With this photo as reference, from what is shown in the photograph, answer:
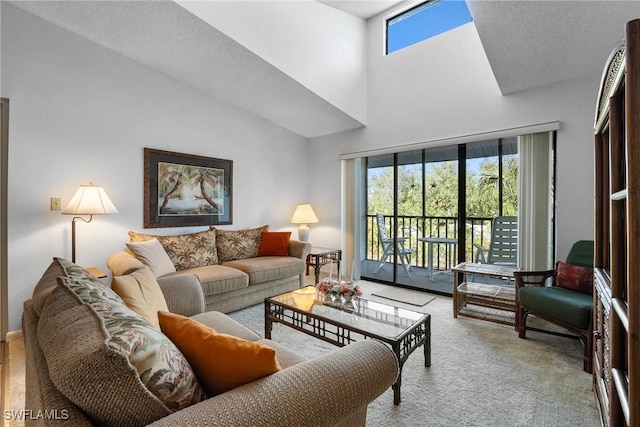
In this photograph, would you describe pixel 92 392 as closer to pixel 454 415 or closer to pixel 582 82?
pixel 454 415

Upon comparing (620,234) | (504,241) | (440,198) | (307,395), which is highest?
(440,198)

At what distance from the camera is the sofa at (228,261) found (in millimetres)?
2900

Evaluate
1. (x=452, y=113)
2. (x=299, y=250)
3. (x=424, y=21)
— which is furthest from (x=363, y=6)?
(x=299, y=250)

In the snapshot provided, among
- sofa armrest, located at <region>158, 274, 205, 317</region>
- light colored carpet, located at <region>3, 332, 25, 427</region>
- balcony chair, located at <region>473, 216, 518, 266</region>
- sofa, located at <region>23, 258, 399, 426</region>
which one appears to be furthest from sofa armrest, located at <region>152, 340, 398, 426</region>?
balcony chair, located at <region>473, 216, 518, 266</region>

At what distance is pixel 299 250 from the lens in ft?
12.8

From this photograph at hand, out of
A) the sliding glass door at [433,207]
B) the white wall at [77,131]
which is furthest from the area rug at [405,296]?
the white wall at [77,131]

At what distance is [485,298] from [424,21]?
139 inches

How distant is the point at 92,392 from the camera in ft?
2.10

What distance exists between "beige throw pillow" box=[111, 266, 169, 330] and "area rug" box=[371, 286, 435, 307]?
271 cm

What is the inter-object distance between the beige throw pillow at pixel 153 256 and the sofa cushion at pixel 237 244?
70cm

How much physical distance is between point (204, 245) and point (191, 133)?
1397 millimetres

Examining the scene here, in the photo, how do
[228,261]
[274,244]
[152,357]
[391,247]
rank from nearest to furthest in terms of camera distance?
[152,357] < [228,261] < [274,244] < [391,247]

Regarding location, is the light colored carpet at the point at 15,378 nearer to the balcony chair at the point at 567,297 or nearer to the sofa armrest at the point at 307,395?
the sofa armrest at the point at 307,395

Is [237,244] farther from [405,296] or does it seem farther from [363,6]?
[363,6]
